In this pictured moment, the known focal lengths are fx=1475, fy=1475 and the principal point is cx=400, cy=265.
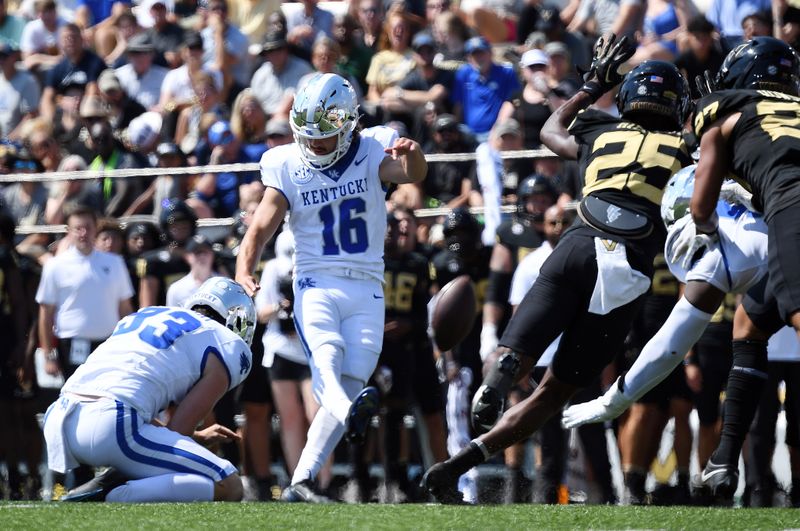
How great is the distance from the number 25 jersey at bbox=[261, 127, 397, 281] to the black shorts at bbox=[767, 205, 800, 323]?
90.8 inches

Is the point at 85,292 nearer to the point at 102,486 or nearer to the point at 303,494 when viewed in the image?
the point at 102,486

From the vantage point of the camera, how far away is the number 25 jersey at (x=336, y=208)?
6.87 m

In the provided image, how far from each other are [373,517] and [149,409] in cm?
124

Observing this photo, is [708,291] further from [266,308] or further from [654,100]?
[266,308]

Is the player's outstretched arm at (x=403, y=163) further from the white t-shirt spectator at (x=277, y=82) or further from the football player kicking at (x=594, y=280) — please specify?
the white t-shirt spectator at (x=277, y=82)

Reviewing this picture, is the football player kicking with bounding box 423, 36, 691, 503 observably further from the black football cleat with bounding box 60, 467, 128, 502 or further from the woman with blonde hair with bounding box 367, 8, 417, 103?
the woman with blonde hair with bounding box 367, 8, 417, 103

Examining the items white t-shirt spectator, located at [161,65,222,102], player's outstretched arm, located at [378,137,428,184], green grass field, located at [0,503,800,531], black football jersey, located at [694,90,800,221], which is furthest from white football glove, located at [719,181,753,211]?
white t-shirt spectator, located at [161,65,222,102]

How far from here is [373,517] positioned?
17.9ft

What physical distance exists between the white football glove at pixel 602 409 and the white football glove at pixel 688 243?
1.90ft

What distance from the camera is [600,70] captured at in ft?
21.7

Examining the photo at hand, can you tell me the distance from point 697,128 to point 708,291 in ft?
2.63

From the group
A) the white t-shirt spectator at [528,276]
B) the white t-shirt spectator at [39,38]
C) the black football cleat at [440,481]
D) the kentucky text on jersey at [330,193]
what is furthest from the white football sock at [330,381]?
the white t-shirt spectator at [39,38]

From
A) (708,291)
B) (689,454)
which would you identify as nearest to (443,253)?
(689,454)

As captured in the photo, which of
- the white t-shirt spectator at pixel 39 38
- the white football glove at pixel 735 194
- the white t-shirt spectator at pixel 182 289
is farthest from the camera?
the white t-shirt spectator at pixel 39 38
